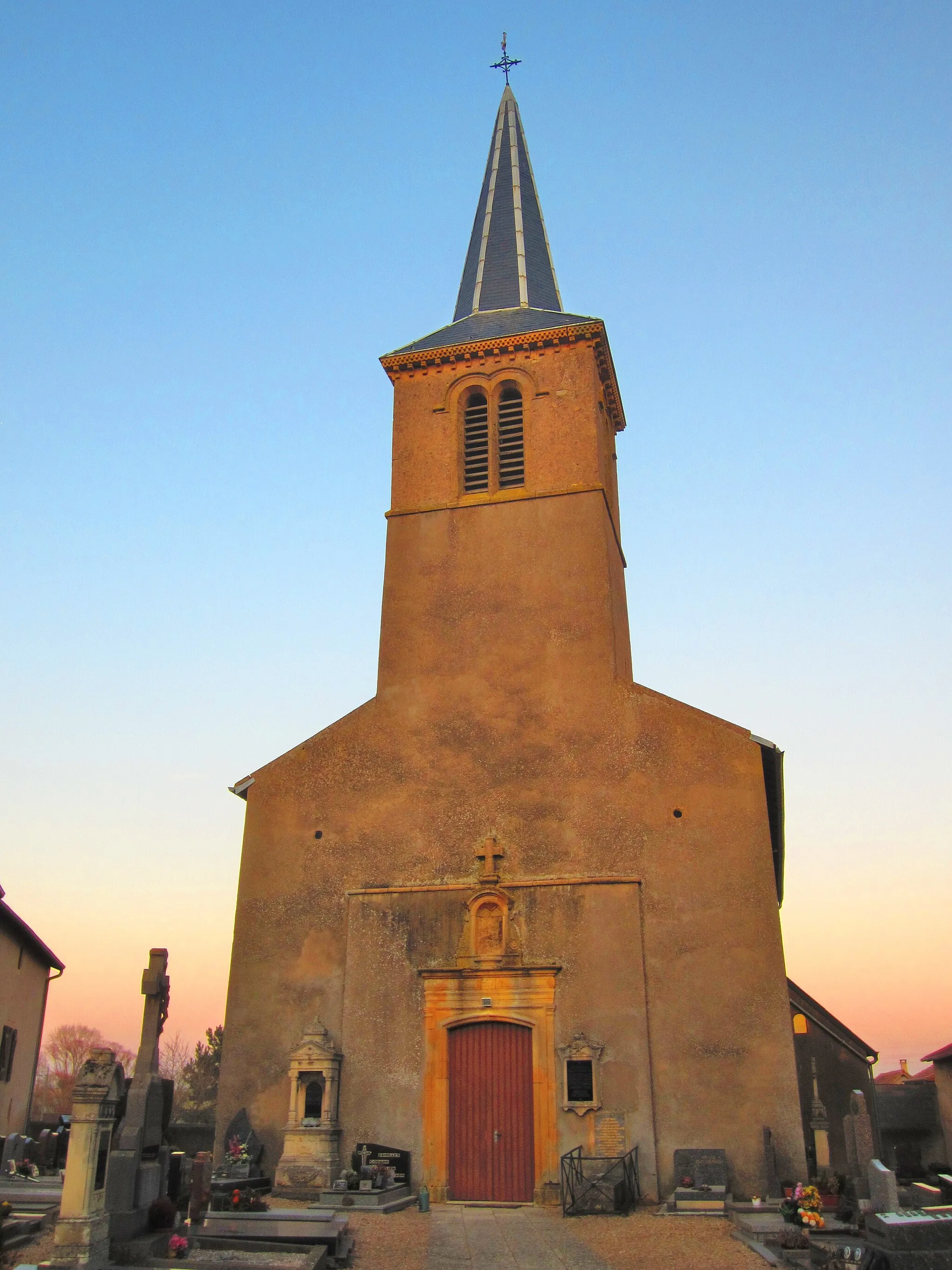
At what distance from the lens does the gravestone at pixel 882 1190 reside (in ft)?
36.3

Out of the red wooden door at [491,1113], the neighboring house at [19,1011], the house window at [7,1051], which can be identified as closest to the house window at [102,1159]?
the red wooden door at [491,1113]

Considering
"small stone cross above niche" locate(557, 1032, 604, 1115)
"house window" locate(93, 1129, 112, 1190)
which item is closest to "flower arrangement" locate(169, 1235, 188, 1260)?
"house window" locate(93, 1129, 112, 1190)

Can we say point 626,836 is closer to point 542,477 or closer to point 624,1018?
point 624,1018

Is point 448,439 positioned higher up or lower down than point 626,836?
higher up

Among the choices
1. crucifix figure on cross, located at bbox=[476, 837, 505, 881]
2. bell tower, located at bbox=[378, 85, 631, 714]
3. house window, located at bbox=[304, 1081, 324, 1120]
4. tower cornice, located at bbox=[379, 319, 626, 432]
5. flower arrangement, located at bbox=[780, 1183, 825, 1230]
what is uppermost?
tower cornice, located at bbox=[379, 319, 626, 432]

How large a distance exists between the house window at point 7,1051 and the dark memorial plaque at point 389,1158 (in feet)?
41.5

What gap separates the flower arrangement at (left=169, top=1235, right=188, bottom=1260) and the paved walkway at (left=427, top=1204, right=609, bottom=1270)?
243cm

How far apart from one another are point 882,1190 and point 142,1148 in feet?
27.2

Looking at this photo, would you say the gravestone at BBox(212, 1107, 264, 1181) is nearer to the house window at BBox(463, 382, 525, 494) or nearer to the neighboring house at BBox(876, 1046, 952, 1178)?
the house window at BBox(463, 382, 525, 494)

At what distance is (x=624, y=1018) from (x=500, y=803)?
3.88 m

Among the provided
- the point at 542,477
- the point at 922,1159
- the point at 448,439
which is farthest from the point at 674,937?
the point at 922,1159

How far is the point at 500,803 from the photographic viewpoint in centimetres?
1650

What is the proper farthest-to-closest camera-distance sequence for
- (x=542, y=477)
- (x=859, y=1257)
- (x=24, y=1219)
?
1. (x=542, y=477)
2. (x=24, y=1219)
3. (x=859, y=1257)

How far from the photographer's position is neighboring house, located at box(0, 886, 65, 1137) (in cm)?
2306
